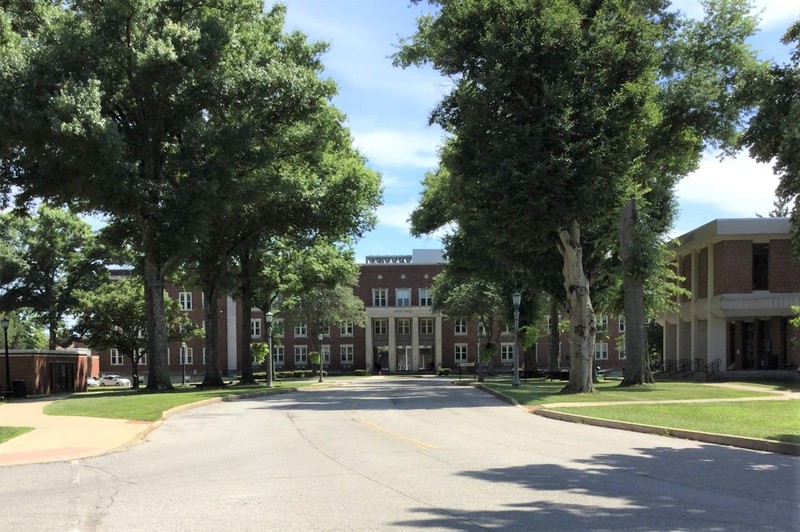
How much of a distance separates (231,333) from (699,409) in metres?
72.0

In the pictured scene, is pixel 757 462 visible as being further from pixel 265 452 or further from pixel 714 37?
pixel 714 37

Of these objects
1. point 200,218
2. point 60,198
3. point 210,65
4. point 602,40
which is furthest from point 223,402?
point 602,40

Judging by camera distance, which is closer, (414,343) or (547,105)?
(547,105)

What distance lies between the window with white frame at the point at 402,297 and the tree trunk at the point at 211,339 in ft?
154

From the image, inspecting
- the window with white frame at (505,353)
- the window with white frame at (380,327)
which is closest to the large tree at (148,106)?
the window with white frame at (380,327)

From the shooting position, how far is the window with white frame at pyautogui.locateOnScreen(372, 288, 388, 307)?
8794 cm

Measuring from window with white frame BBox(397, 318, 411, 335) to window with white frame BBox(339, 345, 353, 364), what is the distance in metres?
6.17

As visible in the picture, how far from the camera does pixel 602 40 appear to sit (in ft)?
82.7

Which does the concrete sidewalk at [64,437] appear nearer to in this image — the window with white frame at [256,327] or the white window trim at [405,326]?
the window with white frame at [256,327]

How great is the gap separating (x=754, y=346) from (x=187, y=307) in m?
61.9

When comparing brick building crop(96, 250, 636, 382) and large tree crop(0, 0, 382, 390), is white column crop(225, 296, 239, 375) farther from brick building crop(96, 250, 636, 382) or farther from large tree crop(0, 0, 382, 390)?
large tree crop(0, 0, 382, 390)

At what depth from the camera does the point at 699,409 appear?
20922 mm

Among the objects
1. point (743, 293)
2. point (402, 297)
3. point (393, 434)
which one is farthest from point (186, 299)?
point (393, 434)

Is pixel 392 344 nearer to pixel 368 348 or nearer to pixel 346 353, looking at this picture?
pixel 368 348
